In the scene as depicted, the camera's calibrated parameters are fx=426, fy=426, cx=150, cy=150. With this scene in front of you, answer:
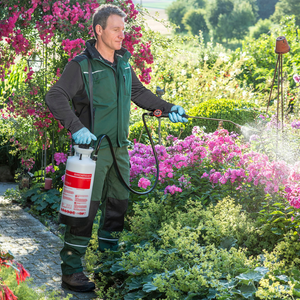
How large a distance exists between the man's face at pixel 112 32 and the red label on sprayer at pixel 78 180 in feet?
2.93

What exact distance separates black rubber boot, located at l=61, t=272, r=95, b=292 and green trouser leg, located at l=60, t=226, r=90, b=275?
3 centimetres

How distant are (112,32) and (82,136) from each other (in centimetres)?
74

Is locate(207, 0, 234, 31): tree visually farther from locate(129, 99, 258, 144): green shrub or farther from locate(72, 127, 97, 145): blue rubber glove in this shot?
locate(72, 127, 97, 145): blue rubber glove

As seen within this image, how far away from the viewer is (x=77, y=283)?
9.36 ft

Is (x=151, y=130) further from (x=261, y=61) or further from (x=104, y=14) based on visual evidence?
(x=261, y=61)

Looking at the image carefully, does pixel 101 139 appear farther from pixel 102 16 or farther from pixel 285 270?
pixel 285 270

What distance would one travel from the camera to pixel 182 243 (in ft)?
8.62

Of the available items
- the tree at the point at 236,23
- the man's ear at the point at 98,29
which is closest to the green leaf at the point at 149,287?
the man's ear at the point at 98,29

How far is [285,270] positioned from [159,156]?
1.70 m

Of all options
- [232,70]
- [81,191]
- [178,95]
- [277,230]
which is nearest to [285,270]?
[277,230]

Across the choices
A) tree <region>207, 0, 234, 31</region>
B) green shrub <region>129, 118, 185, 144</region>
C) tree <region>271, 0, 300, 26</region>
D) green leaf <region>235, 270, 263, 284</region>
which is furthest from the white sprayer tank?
tree <region>207, 0, 234, 31</region>

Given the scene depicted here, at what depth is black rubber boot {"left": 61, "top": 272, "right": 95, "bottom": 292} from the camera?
112 inches

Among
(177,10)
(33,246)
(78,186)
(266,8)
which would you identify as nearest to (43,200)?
(33,246)

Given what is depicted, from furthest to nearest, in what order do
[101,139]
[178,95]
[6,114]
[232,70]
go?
[232,70]
[178,95]
[6,114]
[101,139]
